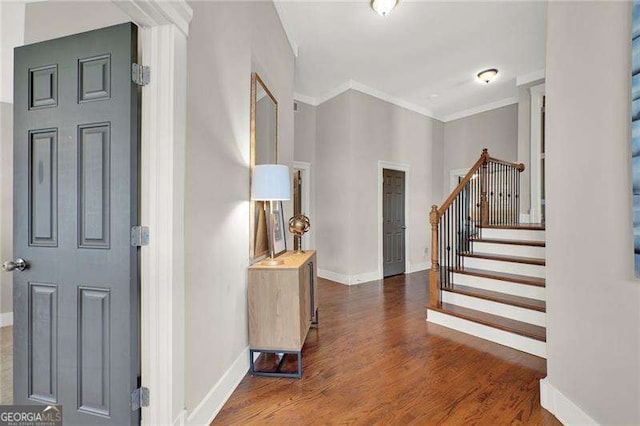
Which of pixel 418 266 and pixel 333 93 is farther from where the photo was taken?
pixel 418 266

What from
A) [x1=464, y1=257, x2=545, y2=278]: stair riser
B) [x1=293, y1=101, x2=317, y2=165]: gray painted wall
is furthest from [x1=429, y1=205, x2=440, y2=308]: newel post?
[x1=293, y1=101, x2=317, y2=165]: gray painted wall

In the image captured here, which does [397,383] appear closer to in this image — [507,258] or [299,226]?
[299,226]

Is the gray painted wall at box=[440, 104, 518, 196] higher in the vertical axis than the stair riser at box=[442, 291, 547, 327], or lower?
higher

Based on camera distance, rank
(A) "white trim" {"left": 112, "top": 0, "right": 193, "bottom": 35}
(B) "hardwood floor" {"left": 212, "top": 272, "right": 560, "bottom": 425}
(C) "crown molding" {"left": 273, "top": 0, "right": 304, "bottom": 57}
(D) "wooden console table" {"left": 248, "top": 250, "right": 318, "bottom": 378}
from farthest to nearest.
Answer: (C) "crown molding" {"left": 273, "top": 0, "right": 304, "bottom": 57}
(D) "wooden console table" {"left": 248, "top": 250, "right": 318, "bottom": 378}
(B) "hardwood floor" {"left": 212, "top": 272, "right": 560, "bottom": 425}
(A) "white trim" {"left": 112, "top": 0, "right": 193, "bottom": 35}

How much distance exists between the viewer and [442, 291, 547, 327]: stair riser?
2.78 meters

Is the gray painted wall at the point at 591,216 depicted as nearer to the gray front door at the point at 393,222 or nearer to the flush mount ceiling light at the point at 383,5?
the flush mount ceiling light at the point at 383,5

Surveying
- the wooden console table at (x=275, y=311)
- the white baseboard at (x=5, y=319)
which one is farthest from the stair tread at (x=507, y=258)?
the white baseboard at (x=5, y=319)

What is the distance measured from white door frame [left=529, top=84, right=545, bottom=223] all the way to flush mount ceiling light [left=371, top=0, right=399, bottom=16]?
3.23m

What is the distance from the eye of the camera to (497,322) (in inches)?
113

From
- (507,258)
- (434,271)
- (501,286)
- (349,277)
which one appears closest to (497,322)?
(501,286)

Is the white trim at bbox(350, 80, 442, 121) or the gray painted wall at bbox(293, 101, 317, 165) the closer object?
the white trim at bbox(350, 80, 442, 121)

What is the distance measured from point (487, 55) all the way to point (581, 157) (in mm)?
3413

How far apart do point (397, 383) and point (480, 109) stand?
5.97m

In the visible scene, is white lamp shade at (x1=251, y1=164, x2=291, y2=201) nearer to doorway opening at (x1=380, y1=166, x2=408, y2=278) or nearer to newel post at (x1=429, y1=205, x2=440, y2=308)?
newel post at (x1=429, y1=205, x2=440, y2=308)
